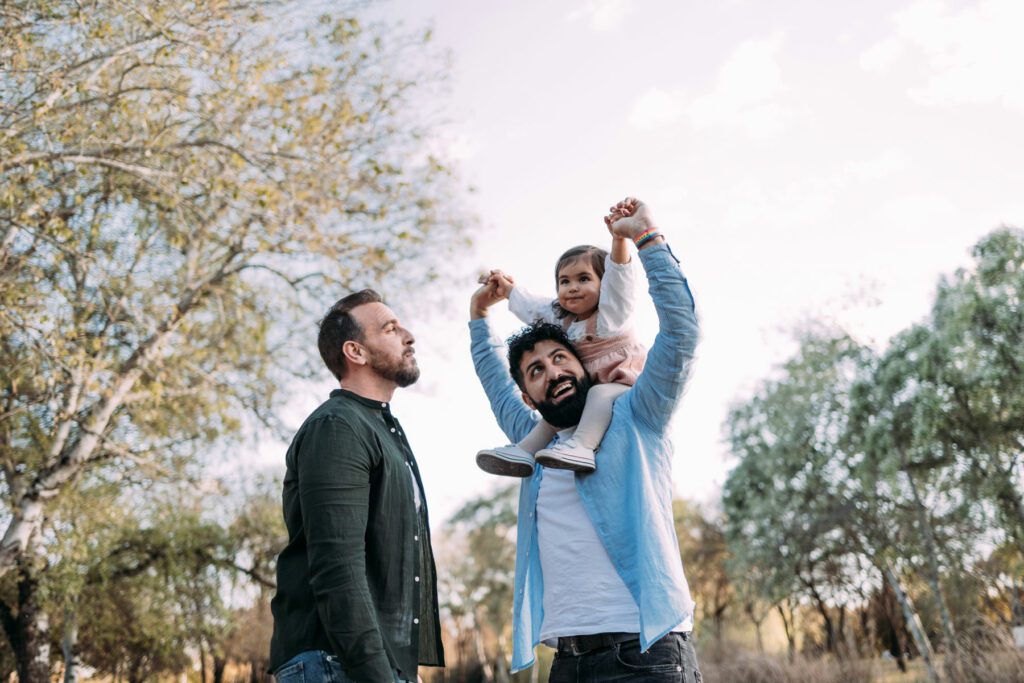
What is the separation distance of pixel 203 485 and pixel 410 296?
462 cm

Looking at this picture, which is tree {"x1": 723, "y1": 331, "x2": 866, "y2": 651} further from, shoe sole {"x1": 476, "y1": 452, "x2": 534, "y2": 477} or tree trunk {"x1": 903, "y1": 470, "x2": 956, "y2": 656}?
shoe sole {"x1": 476, "y1": 452, "x2": 534, "y2": 477}

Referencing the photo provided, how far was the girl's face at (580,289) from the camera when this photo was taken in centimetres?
346

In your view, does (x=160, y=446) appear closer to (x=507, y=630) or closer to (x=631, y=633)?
(x=631, y=633)

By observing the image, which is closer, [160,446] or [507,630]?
[160,446]

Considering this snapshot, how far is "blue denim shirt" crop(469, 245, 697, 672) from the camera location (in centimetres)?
245

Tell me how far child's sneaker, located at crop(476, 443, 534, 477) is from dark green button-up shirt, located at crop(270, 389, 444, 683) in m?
0.27

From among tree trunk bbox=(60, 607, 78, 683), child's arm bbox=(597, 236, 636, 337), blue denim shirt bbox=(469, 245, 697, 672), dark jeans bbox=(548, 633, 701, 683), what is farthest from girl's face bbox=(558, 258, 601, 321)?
tree trunk bbox=(60, 607, 78, 683)

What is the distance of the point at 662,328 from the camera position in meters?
2.61

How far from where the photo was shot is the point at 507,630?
123 feet

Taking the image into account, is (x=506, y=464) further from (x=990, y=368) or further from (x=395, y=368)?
(x=990, y=368)

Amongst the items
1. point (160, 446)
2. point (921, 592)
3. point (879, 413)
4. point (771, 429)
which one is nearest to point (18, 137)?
point (160, 446)

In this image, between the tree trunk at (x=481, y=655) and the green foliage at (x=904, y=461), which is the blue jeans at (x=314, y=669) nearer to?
the green foliage at (x=904, y=461)

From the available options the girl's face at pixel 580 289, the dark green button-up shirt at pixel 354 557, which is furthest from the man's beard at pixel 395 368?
the girl's face at pixel 580 289

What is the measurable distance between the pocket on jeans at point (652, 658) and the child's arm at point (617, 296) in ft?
4.08
